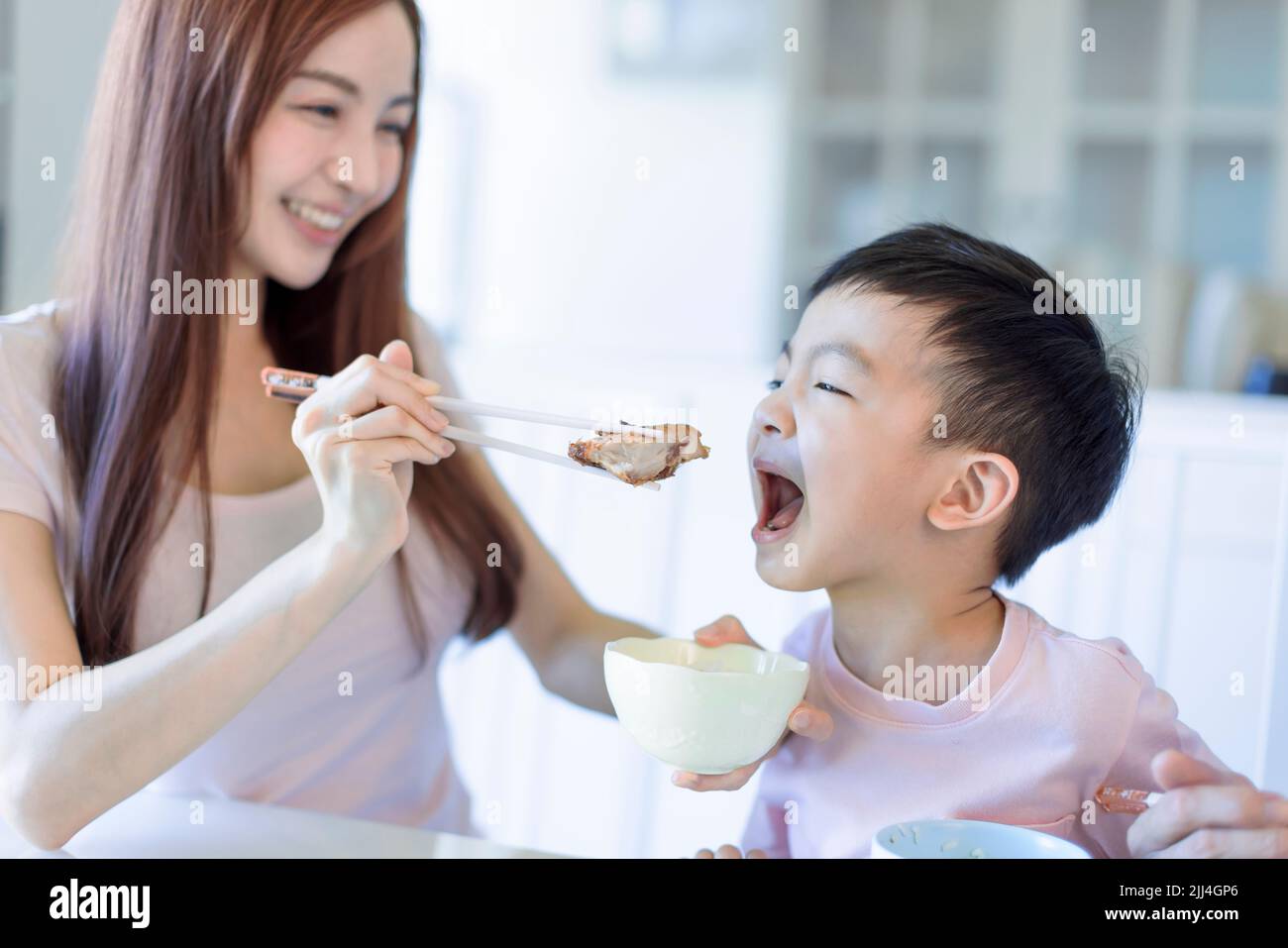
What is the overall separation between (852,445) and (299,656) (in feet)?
2.11

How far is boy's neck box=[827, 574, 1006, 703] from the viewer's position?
1079 mm

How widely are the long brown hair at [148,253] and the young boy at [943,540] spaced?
581mm

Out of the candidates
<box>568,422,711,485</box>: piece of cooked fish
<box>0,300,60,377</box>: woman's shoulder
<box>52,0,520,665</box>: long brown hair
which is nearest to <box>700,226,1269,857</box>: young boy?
<box>568,422,711,485</box>: piece of cooked fish

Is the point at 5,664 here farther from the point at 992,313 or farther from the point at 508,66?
the point at 508,66

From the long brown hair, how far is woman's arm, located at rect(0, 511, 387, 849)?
19 cm

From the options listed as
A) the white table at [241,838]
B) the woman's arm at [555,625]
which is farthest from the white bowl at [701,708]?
the woman's arm at [555,625]

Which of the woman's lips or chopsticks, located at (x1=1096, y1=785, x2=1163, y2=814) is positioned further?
the woman's lips

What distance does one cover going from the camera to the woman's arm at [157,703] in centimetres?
91

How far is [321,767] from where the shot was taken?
4.22 ft

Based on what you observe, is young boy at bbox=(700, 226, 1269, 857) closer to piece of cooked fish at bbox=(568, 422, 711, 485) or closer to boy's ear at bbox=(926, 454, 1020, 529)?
boy's ear at bbox=(926, 454, 1020, 529)

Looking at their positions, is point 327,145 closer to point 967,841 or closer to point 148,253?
point 148,253

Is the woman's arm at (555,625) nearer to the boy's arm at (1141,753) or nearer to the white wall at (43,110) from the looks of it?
the boy's arm at (1141,753)

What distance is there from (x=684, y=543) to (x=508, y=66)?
3334 mm
